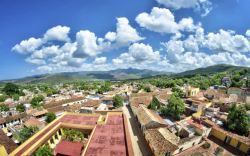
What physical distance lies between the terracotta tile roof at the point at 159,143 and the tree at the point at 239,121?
15015 millimetres

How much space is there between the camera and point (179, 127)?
105 ft

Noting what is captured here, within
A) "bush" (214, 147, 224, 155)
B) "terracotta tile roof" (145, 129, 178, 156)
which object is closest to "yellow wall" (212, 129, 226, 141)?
"bush" (214, 147, 224, 155)

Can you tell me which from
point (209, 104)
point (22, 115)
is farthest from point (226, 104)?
point (22, 115)

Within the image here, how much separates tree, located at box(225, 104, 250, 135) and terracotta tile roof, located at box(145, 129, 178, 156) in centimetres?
1502

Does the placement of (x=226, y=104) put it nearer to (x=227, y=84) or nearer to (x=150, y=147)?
(x=150, y=147)

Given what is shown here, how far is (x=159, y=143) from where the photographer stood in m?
25.4

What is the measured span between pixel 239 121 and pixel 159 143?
677 inches

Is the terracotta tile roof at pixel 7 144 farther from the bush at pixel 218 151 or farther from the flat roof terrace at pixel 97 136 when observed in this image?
the bush at pixel 218 151

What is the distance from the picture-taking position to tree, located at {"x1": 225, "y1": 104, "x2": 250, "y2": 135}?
3038cm

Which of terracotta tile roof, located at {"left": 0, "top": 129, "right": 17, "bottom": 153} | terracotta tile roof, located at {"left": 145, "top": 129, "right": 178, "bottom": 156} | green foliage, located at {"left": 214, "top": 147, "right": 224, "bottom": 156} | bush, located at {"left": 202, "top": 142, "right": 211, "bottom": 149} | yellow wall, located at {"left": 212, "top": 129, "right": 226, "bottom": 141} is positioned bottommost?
green foliage, located at {"left": 214, "top": 147, "right": 224, "bottom": 156}

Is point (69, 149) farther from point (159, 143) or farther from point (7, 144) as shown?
point (159, 143)

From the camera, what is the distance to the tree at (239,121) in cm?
3038

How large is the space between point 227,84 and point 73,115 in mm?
82210

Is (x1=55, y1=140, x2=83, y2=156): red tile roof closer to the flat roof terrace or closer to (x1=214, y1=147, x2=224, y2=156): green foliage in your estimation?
the flat roof terrace
